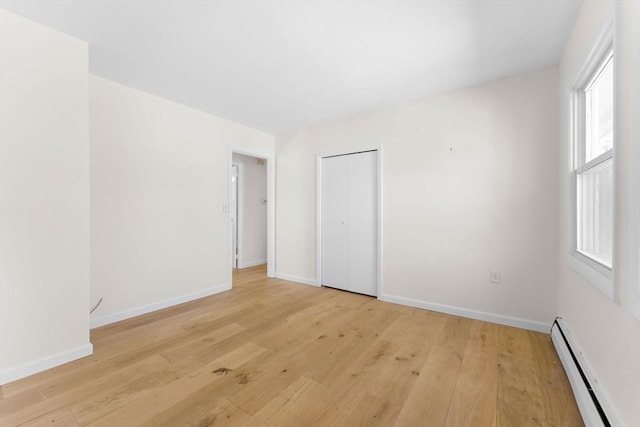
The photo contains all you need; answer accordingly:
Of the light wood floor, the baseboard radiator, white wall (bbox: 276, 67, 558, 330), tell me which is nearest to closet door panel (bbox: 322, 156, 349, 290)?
white wall (bbox: 276, 67, 558, 330)

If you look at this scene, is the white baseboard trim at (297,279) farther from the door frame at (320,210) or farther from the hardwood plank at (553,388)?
the hardwood plank at (553,388)

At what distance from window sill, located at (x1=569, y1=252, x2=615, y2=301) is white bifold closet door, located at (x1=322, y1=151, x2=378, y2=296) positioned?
1.92m

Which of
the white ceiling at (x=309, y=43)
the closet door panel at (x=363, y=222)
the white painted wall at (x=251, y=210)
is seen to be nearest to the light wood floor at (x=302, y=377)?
the closet door panel at (x=363, y=222)

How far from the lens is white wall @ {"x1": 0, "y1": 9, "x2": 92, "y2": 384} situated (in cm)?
169

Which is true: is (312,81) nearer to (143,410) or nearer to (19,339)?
(143,410)

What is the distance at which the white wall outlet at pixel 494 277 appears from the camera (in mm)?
2537

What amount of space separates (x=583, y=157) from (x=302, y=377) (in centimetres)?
247

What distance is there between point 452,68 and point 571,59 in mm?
807

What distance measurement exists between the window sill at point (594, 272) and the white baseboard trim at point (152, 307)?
3.64 metres

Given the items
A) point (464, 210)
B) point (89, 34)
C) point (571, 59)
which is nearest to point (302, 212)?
point (464, 210)

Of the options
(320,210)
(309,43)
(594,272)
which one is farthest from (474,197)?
(309,43)

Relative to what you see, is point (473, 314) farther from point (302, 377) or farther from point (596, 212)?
point (302, 377)

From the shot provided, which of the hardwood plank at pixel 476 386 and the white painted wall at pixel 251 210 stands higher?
the white painted wall at pixel 251 210

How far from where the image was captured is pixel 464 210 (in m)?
2.70
